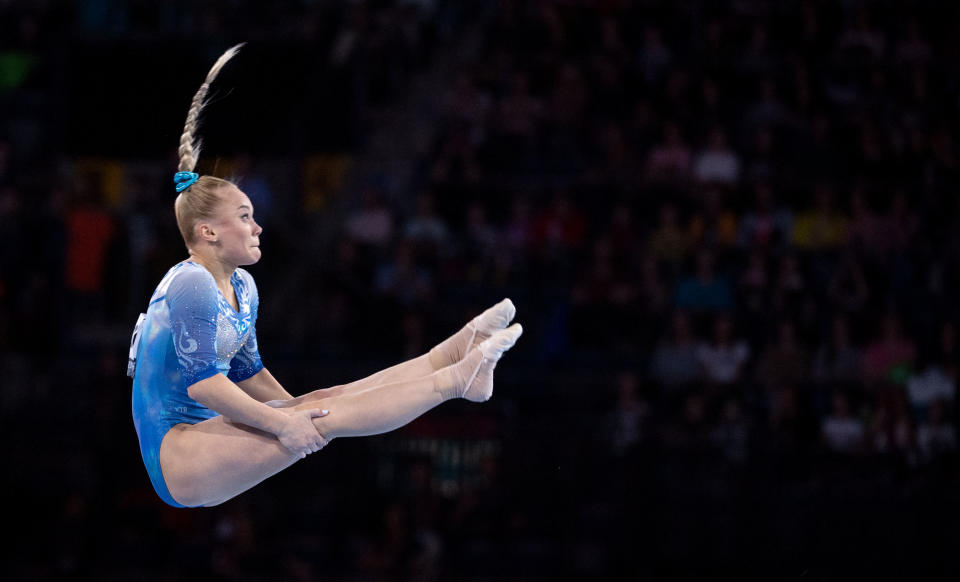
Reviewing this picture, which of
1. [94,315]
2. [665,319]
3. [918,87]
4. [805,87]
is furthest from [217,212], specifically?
[918,87]

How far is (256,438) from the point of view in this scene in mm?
4762

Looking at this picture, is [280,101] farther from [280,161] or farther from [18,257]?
[18,257]

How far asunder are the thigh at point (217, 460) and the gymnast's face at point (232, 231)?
0.70 metres

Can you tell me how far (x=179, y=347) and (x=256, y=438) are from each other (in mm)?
474

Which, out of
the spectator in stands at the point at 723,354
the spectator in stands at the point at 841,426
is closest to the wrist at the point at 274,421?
the spectator in stands at the point at 723,354

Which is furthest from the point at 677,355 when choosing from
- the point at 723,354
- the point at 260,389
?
the point at 260,389

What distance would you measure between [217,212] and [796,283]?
577 cm

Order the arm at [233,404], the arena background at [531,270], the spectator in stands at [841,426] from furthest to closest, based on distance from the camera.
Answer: the spectator in stands at [841,426], the arena background at [531,270], the arm at [233,404]

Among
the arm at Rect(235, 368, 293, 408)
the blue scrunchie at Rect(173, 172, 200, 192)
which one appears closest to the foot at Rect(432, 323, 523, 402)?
the arm at Rect(235, 368, 293, 408)

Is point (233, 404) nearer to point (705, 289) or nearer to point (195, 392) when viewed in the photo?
point (195, 392)

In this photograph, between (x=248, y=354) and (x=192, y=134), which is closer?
(x=192, y=134)

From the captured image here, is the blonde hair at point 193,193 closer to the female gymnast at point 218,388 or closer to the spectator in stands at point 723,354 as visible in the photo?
the female gymnast at point 218,388

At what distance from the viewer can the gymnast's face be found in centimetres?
486

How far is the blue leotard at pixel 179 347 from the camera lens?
15.3 feet
